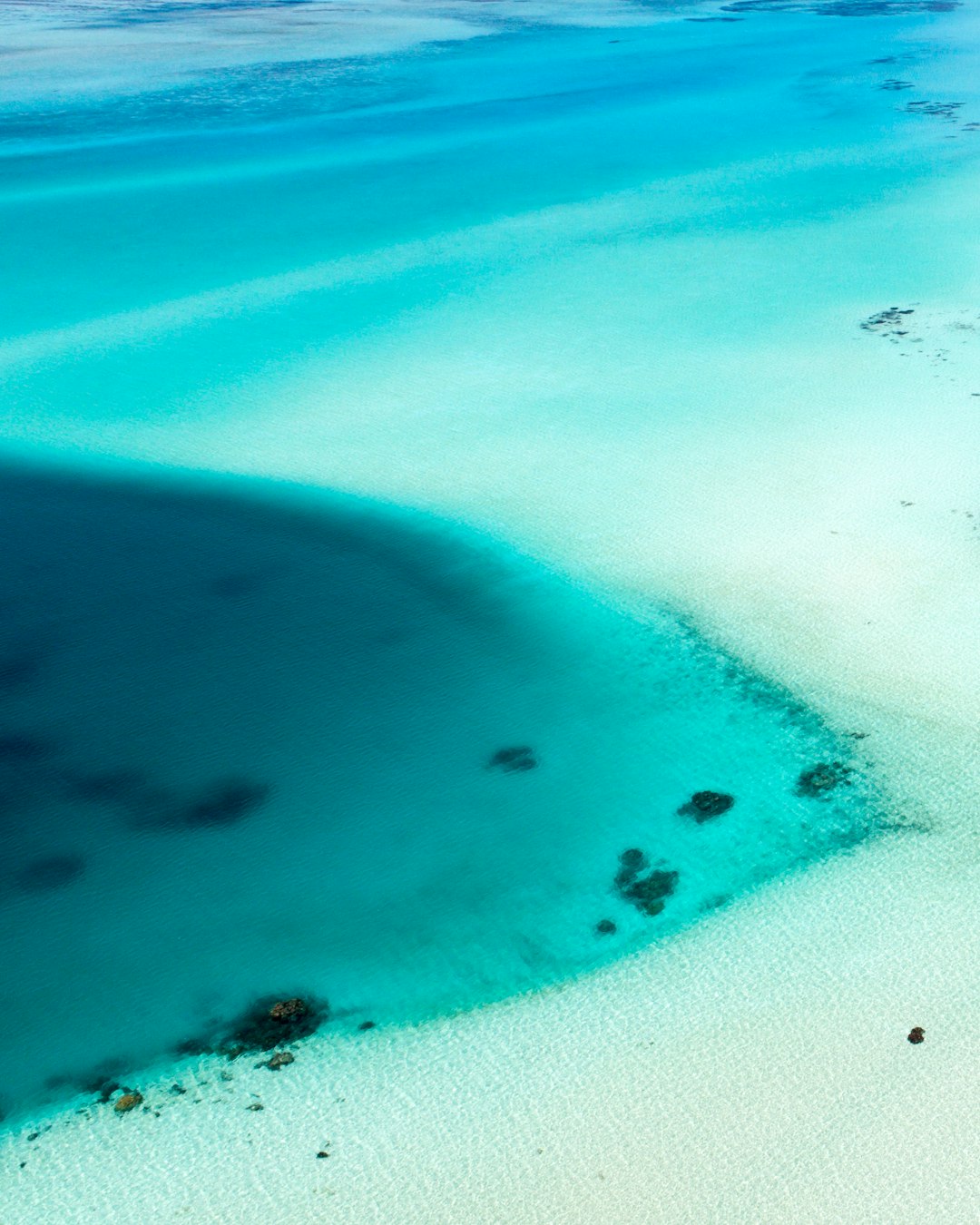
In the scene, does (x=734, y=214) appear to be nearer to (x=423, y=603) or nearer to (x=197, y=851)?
(x=423, y=603)

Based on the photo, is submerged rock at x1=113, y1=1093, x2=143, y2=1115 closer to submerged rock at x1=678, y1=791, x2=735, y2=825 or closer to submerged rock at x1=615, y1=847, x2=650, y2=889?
submerged rock at x1=615, y1=847, x2=650, y2=889

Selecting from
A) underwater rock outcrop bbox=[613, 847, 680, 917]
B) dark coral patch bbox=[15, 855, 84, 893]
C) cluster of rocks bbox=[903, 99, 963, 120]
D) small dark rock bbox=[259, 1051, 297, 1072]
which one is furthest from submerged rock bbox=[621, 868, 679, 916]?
cluster of rocks bbox=[903, 99, 963, 120]

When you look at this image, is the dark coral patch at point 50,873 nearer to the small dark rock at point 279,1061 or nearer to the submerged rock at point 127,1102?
the submerged rock at point 127,1102

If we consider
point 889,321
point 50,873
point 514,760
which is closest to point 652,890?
point 514,760

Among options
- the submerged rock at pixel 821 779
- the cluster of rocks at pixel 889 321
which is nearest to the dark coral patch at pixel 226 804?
the submerged rock at pixel 821 779

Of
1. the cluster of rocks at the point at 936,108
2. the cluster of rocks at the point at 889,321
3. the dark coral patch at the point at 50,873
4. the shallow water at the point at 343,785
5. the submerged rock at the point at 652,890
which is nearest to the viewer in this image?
the shallow water at the point at 343,785
